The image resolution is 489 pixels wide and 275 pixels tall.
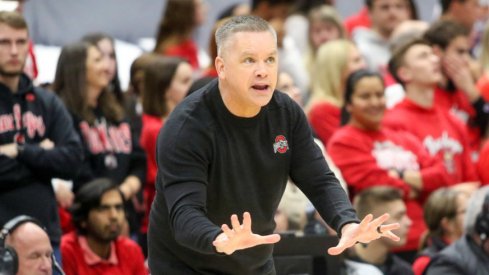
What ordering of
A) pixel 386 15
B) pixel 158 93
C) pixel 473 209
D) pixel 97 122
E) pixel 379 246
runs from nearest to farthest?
pixel 473 209
pixel 379 246
pixel 97 122
pixel 158 93
pixel 386 15

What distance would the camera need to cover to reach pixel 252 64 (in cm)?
412

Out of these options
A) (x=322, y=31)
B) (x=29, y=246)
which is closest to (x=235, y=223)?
(x=29, y=246)

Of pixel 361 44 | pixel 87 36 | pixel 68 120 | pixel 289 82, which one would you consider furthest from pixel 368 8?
pixel 68 120

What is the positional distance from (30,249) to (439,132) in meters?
3.25

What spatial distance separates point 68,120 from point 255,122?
2263mm

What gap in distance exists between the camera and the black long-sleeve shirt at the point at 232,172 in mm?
4133

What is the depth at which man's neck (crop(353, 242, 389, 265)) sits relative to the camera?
6.79 metres

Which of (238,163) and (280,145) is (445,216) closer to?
(280,145)

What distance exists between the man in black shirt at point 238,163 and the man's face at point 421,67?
3.68 meters

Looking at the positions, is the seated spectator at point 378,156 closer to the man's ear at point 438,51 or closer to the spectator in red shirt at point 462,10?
the man's ear at point 438,51

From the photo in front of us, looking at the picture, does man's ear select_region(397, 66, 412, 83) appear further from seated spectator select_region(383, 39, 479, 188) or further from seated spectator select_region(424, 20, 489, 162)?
seated spectator select_region(424, 20, 489, 162)

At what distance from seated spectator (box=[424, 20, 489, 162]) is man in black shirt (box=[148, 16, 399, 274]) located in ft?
13.8

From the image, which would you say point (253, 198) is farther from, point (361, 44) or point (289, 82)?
point (361, 44)

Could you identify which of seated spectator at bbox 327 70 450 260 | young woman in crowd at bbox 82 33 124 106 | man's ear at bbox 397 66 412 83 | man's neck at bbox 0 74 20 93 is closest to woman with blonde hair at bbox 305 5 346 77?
man's ear at bbox 397 66 412 83
